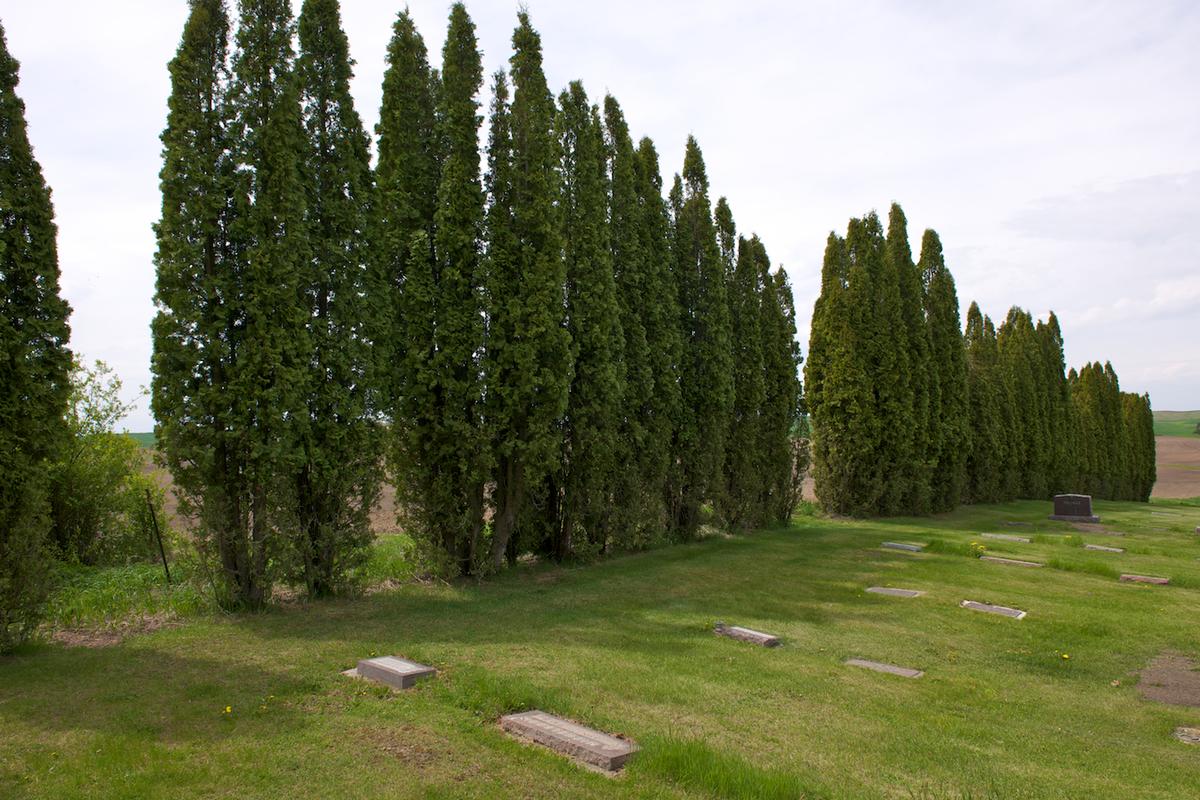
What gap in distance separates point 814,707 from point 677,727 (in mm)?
1349

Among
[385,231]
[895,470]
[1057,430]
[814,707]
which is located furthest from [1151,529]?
[385,231]

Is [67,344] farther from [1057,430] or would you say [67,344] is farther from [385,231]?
[1057,430]

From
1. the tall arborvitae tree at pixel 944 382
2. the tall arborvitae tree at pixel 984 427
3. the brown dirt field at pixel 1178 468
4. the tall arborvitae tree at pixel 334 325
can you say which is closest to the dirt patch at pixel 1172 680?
the tall arborvitae tree at pixel 334 325

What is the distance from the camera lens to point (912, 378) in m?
25.4

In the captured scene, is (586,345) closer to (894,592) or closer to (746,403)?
(894,592)

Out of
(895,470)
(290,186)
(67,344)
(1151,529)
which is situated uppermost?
(290,186)

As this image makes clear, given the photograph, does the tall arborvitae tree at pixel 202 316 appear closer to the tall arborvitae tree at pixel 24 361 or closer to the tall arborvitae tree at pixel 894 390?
the tall arborvitae tree at pixel 24 361

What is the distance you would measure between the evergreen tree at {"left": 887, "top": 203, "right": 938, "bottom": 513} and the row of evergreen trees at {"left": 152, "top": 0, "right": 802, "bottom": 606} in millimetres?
10420

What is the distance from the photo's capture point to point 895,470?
2369 centimetres

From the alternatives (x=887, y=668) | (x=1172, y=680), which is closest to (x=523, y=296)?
(x=887, y=668)

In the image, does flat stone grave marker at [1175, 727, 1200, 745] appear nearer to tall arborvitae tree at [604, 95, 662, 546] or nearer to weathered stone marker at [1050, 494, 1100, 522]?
tall arborvitae tree at [604, 95, 662, 546]

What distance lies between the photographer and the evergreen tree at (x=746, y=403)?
712 inches

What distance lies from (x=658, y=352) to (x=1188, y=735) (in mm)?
10676

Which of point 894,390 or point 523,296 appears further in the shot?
point 894,390
